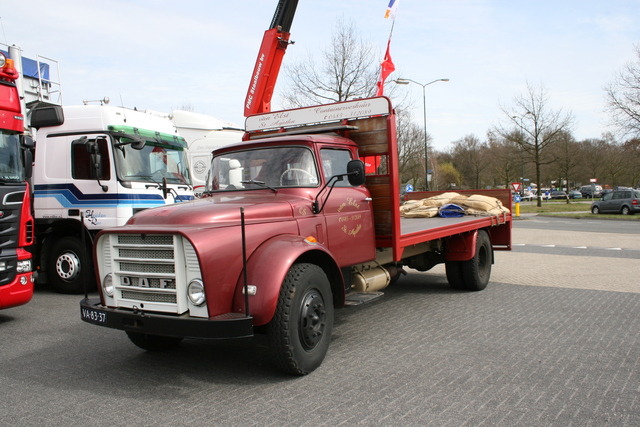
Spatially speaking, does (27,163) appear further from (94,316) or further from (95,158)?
(94,316)

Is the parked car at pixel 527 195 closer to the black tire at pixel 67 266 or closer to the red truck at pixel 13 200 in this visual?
the black tire at pixel 67 266

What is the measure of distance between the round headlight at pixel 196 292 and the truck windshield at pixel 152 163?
201 inches

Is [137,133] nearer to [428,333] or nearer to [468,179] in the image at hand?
[428,333]

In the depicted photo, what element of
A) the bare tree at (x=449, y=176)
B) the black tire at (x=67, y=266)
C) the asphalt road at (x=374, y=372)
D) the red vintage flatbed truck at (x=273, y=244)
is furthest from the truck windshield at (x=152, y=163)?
the bare tree at (x=449, y=176)

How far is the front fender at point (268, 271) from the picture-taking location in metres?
4.02

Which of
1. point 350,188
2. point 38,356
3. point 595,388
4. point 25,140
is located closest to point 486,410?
point 595,388

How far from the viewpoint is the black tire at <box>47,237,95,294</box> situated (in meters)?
8.63

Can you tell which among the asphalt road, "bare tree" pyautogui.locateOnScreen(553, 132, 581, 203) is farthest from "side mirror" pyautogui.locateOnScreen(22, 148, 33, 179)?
"bare tree" pyautogui.locateOnScreen(553, 132, 581, 203)

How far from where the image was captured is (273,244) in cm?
441

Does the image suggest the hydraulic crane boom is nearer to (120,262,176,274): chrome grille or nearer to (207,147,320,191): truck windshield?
(207,147,320,191): truck windshield

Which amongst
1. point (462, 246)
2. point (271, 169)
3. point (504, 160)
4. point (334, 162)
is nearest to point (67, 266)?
point (271, 169)

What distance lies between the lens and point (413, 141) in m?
31.6

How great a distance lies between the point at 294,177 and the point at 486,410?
2766 millimetres

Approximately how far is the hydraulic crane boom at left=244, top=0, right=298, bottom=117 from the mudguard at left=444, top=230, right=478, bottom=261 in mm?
5732
